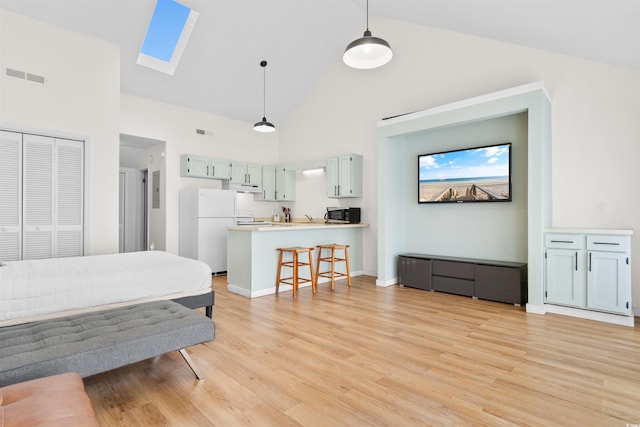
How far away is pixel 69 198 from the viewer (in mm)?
4465

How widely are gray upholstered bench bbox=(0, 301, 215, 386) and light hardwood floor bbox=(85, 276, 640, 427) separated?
31 cm

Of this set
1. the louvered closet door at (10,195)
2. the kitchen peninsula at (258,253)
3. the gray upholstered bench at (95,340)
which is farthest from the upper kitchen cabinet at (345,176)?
the louvered closet door at (10,195)

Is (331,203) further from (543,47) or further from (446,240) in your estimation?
(543,47)

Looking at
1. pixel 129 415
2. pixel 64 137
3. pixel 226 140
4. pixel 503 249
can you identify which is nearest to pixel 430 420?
pixel 129 415

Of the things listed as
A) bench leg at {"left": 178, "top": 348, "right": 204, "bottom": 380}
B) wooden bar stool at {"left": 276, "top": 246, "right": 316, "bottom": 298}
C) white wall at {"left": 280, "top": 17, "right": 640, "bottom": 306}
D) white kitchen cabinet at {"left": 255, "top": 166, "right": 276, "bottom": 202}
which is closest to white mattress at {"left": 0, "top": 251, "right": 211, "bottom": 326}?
bench leg at {"left": 178, "top": 348, "right": 204, "bottom": 380}

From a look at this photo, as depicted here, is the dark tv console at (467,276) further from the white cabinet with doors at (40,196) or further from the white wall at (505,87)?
the white cabinet with doors at (40,196)

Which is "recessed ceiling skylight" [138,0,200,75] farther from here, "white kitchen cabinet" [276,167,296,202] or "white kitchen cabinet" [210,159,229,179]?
"white kitchen cabinet" [276,167,296,202]

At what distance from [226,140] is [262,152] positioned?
94 centimetres

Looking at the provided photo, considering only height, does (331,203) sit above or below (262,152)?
below

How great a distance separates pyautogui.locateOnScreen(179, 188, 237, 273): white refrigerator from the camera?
6.10 m

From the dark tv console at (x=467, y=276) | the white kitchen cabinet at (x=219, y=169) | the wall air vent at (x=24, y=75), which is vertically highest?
the wall air vent at (x=24, y=75)

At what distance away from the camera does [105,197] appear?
4.72 meters

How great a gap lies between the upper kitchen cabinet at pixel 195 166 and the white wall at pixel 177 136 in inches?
4.7

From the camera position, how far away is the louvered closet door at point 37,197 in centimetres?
415
